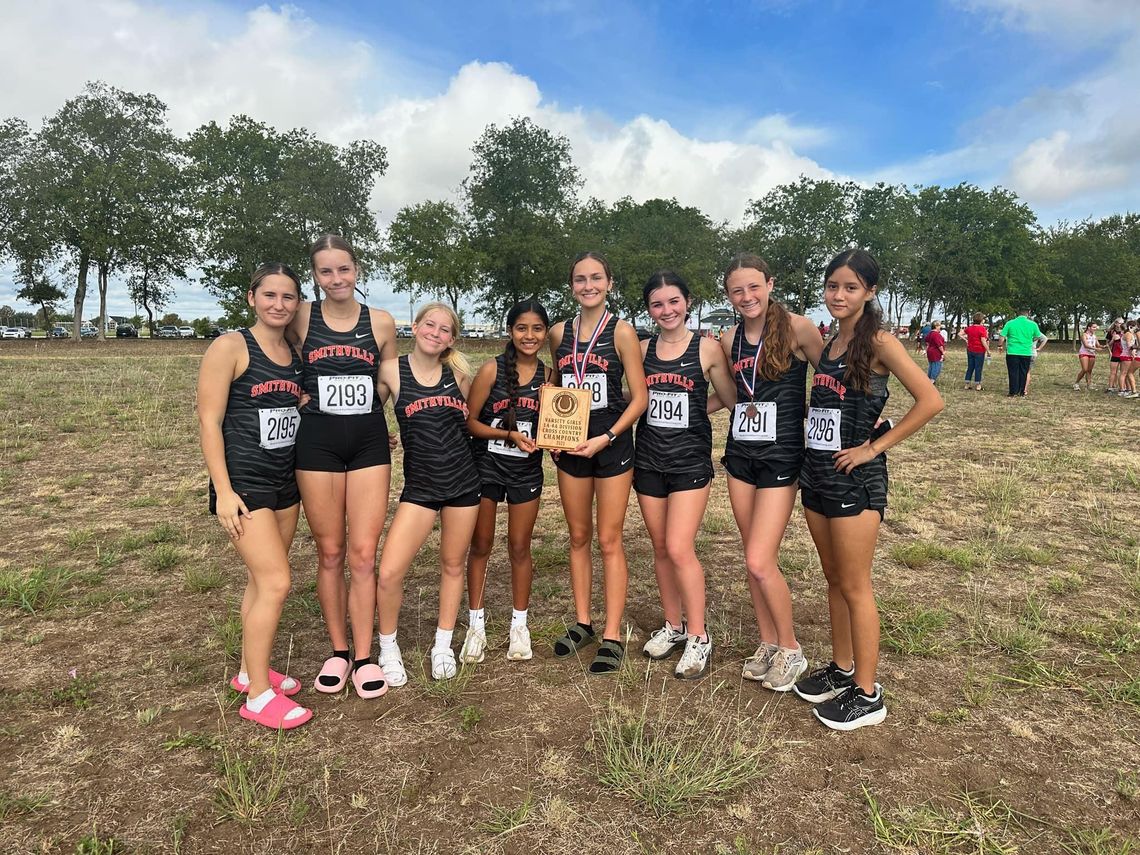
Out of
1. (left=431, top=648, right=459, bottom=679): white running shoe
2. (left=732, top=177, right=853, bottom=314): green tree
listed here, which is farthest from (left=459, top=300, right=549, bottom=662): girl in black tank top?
(left=732, top=177, right=853, bottom=314): green tree

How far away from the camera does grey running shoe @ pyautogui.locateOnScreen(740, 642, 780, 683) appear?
3.59 m

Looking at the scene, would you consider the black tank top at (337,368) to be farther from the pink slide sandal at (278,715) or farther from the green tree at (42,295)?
the green tree at (42,295)

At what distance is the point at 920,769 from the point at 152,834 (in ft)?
10.3

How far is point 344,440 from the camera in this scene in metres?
3.35

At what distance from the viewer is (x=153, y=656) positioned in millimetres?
3854

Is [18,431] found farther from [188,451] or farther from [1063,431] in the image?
[1063,431]

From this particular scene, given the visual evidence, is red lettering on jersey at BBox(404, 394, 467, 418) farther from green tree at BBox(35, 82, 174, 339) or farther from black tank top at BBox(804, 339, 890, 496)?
green tree at BBox(35, 82, 174, 339)

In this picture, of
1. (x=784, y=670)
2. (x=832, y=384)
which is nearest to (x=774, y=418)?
(x=832, y=384)

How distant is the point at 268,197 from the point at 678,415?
131ft

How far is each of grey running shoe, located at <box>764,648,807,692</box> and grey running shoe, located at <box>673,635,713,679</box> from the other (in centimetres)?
34

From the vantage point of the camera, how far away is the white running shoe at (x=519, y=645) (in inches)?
151

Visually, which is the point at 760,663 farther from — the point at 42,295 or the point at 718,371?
the point at 42,295

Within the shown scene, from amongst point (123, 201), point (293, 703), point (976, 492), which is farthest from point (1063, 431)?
point (123, 201)

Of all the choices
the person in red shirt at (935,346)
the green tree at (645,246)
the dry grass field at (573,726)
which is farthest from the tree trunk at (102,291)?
the person in red shirt at (935,346)
